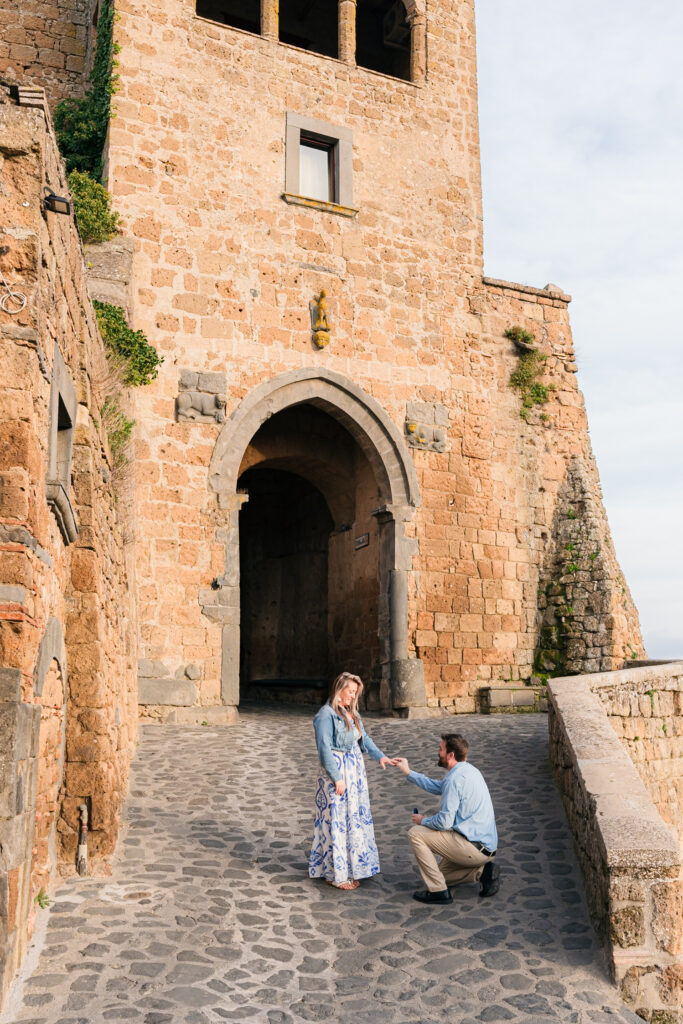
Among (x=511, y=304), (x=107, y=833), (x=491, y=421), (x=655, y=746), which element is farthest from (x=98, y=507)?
(x=511, y=304)

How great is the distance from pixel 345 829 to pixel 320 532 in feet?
32.4

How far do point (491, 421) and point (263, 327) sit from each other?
3.49m

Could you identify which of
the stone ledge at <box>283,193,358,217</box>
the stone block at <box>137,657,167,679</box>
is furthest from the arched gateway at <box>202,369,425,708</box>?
the stone ledge at <box>283,193,358,217</box>

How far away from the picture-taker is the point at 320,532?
15.6 meters

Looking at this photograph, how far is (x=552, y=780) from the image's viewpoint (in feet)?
24.6

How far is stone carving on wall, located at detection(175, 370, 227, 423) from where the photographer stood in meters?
11.1

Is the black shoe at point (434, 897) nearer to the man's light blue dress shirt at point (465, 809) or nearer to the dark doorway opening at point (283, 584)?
the man's light blue dress shirt at point (465, 809)

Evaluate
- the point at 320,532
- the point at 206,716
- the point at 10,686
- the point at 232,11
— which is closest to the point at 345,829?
the point at 10,686

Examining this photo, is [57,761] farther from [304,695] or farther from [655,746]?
[304,695]

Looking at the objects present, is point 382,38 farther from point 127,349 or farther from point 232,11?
point 127,349

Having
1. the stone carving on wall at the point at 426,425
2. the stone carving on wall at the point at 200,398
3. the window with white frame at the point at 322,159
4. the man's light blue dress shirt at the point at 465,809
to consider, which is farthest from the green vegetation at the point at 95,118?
the man's light blue dress shirt at the point at 465,809

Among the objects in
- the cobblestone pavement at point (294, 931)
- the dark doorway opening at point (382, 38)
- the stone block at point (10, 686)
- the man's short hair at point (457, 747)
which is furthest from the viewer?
the dark doorway opening at point (382, 38)

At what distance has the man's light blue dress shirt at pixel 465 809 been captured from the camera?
5535 millimetres

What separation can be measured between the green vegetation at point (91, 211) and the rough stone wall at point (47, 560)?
4.57 m
